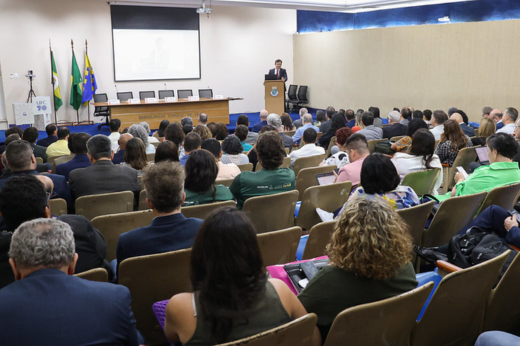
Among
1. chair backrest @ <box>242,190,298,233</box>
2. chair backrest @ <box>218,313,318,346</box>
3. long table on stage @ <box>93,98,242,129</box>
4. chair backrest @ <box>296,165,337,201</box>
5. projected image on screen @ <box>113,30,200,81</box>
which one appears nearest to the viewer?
chair backrest @ <box>218,313,318,346</box>

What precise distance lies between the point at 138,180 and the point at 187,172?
3.39ft

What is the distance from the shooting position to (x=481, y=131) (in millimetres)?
6387

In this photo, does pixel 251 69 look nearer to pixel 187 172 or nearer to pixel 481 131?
pixel 481 131

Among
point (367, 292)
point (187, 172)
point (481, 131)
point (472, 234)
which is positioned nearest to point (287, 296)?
point (367, 292)

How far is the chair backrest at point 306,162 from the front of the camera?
5480 mm

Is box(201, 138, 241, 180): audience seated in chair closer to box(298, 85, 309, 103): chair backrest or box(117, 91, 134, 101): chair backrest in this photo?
box(117, 91, 134, 101): chair backrest

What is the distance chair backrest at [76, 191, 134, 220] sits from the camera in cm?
358

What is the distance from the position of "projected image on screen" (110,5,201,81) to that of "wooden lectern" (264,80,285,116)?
260 cm

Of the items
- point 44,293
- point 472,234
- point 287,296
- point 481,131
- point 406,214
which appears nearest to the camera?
point 44,293

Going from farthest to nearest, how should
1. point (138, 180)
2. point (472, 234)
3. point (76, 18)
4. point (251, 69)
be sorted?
point (251, 69) → point (76, 18) → point (138, 180) → point (472, 234)

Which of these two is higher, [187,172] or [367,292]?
[187,172]

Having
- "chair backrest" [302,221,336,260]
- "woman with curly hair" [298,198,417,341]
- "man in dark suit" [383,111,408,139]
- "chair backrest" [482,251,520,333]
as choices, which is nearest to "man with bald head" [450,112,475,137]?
"man in dark suit" [383,111,408,139]

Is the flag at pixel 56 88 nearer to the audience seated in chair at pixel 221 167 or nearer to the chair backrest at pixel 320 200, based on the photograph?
the audience seated in chair at pixel 221 167

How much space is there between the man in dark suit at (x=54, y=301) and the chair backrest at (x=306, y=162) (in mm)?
3872
